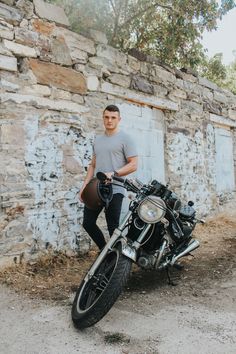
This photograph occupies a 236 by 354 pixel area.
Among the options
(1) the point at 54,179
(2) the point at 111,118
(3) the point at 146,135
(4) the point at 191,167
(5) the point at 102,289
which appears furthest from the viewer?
(4) the point at 191,167

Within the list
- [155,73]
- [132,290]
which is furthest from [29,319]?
[155,73]

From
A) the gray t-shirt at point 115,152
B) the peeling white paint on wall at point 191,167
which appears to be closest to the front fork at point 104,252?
the gray t-shirt at point 115,152

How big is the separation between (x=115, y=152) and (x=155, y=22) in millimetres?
4138

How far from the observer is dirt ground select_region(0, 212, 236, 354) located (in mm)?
2342

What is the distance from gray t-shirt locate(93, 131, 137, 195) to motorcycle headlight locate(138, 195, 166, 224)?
2.59ft

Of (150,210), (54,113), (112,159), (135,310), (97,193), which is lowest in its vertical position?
(135,310)

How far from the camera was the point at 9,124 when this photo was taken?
3.83 m

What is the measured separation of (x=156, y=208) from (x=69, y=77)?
230 cm

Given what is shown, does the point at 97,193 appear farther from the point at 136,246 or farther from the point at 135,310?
the point at 135,310

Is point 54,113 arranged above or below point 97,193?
above

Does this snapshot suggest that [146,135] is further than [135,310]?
Yes

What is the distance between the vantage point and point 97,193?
9.91 feet

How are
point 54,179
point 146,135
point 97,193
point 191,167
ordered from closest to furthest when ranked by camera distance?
point 97,193, point 54,179, point 146,135, point 191,167

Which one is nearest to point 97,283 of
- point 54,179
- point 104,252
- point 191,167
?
point 104,252
